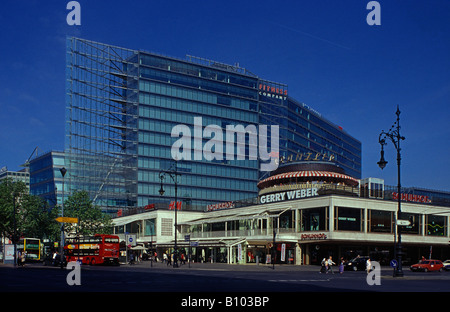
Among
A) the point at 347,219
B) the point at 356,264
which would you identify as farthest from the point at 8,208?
the point at 356,264

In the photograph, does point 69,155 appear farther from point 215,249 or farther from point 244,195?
point 215,249

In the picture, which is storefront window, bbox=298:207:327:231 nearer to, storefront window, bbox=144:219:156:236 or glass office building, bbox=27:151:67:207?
storefront window, bbox=144:219:156:236

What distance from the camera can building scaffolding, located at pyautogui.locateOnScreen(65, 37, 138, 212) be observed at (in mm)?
136625

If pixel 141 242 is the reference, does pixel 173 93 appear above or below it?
above

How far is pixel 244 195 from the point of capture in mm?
151375

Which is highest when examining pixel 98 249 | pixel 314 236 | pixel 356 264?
pixel 314 236

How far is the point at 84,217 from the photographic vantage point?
9712 centimetres

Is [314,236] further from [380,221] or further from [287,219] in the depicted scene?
A: [380,221]

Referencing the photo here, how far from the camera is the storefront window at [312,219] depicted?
6856 cm

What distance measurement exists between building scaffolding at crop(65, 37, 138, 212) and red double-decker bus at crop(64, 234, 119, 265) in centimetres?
6456

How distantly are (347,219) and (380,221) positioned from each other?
605 cm

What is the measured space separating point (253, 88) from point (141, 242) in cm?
6739
